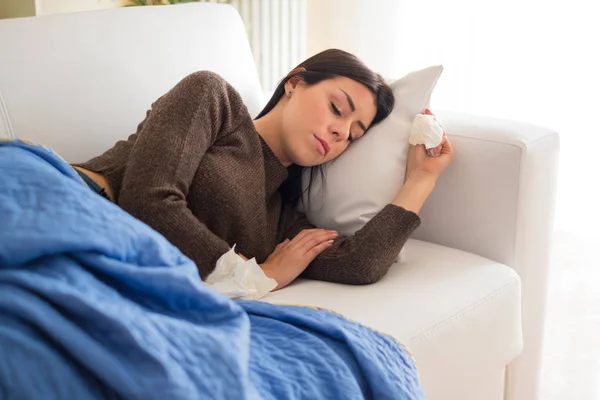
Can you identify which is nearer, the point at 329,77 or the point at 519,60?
the point at 329,77

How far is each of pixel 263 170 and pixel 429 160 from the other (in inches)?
13.9

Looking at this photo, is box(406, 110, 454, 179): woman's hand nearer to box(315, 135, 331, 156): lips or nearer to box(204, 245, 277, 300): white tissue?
box(315, 135, 331, 156): lips

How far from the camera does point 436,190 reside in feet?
6.22

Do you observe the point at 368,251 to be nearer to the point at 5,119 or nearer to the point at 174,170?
the point at 174,170

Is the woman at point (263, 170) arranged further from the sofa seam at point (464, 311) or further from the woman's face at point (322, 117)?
the sofa seam at point (464, 311)

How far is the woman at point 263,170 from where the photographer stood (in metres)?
1.50

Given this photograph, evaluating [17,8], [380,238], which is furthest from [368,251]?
[17,8]

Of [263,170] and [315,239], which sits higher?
[263,170]

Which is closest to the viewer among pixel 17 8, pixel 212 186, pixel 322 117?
pixel 212 186

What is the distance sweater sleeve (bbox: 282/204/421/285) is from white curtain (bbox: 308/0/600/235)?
145 cm

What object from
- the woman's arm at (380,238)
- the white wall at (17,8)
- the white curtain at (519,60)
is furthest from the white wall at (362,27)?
the woman's arm at (380,238)

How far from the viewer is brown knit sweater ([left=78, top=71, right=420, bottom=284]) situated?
4.90ft

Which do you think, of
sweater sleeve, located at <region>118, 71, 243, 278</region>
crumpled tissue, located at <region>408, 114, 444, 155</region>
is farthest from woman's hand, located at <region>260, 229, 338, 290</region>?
crumpled tissue, located at <region>408, 114, 444, 155</region>

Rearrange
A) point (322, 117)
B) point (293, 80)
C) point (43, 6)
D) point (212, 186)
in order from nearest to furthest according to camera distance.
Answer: point (212, 186) < point (322, 117) < point (293, 80) < point (43, 6)
